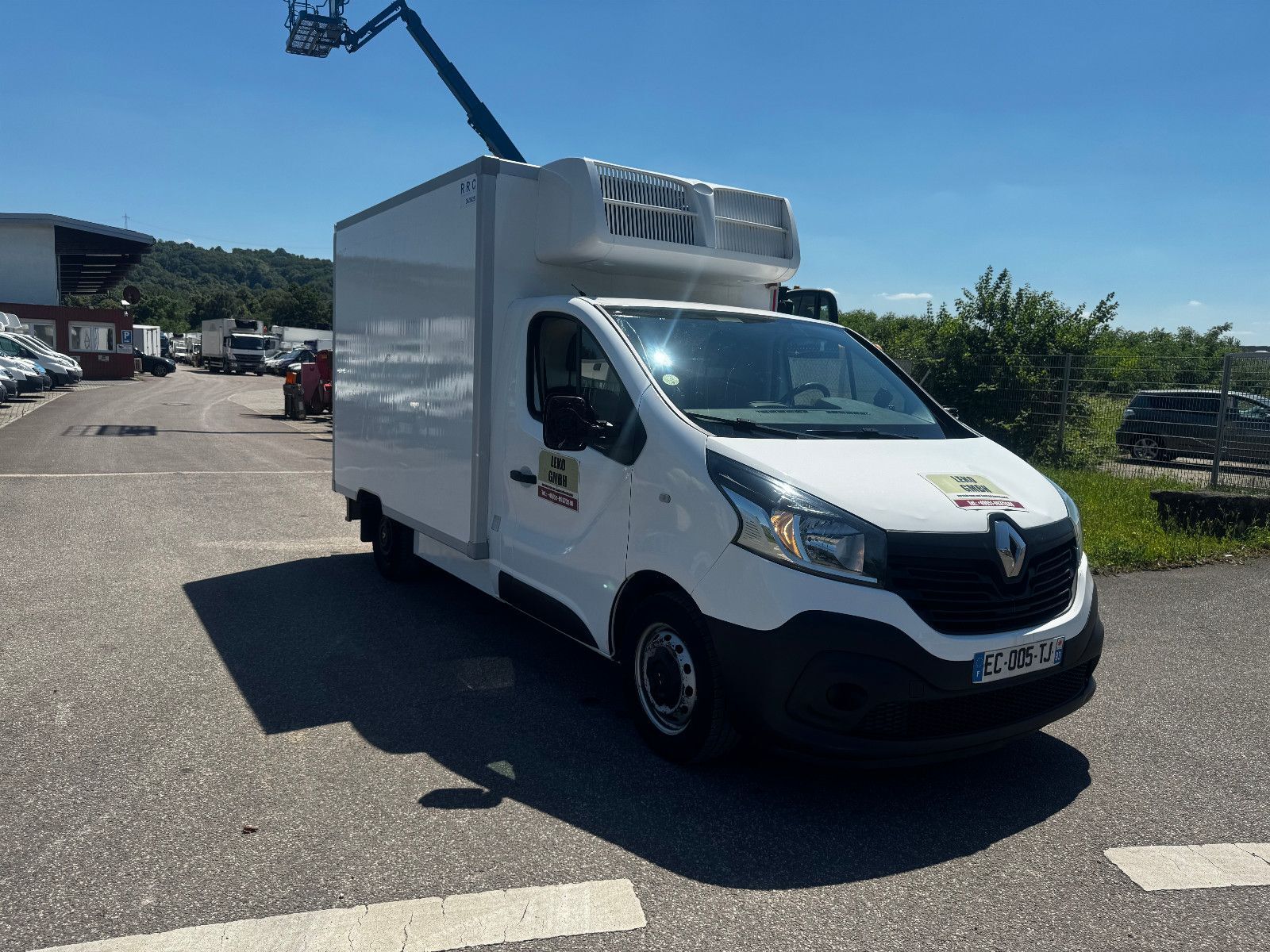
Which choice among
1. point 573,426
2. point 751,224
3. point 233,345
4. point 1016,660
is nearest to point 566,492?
point 573,426

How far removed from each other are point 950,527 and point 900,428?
1.12 m

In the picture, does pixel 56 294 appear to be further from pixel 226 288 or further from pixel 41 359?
pixel 226 288

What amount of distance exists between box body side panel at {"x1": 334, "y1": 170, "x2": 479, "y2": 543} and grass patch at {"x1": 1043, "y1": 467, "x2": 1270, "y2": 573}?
559 cm

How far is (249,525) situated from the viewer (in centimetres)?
937

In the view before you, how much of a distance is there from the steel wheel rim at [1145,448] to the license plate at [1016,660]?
1016 centimetres

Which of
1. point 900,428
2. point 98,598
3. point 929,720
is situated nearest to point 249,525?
point 98,598

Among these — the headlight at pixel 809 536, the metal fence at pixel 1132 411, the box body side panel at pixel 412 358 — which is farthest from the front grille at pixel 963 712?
the metal fence at pixel 1132 411

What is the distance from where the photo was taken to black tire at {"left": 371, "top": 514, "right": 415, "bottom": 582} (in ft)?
23.0

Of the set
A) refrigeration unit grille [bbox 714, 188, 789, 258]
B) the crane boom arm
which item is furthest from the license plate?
the crane boom arm

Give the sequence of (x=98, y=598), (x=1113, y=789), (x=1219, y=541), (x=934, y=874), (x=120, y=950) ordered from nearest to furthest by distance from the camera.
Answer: (x=120, y=950) < (x=934, y=874) < (x=1113, y=789) < (x=98, y=598) < (x=1219, y=541)

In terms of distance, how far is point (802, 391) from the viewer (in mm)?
4773

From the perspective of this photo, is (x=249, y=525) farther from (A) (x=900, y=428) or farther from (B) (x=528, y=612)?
(A) (x=900, y=428)

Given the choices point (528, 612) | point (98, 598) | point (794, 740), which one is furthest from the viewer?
point (98, 598)

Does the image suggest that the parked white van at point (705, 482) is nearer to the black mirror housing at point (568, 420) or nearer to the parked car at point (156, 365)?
the black mirror housing at point (568, 420)
